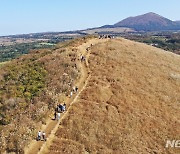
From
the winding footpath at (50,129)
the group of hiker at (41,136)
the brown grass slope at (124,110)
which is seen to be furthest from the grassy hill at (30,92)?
the brown grass slope at (124,110)

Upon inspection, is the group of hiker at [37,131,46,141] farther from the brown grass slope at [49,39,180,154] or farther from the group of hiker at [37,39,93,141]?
the brown grass slope at [49,39,180,154]

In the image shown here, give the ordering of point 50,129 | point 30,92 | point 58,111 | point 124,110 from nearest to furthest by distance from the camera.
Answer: point 50,129, point 58,111, point 124,110, point 30,92

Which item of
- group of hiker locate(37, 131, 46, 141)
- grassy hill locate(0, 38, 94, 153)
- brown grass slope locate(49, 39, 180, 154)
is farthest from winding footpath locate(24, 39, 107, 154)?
grassy hill locate(0, 38, 94, 153)

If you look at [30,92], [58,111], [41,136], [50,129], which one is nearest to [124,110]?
[58,111]

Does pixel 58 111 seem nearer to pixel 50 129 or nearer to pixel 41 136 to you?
pixel 50 129

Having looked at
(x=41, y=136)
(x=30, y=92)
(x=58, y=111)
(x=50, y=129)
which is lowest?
(x=50, y=129)

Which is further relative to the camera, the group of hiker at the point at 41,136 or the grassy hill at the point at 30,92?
the grassy hill at the point at 30,92

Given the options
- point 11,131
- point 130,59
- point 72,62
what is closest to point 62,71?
point 72,62

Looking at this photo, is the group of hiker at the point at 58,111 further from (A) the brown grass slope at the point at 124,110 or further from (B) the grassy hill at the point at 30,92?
(A) the brown grass slope at the point at 124,110
